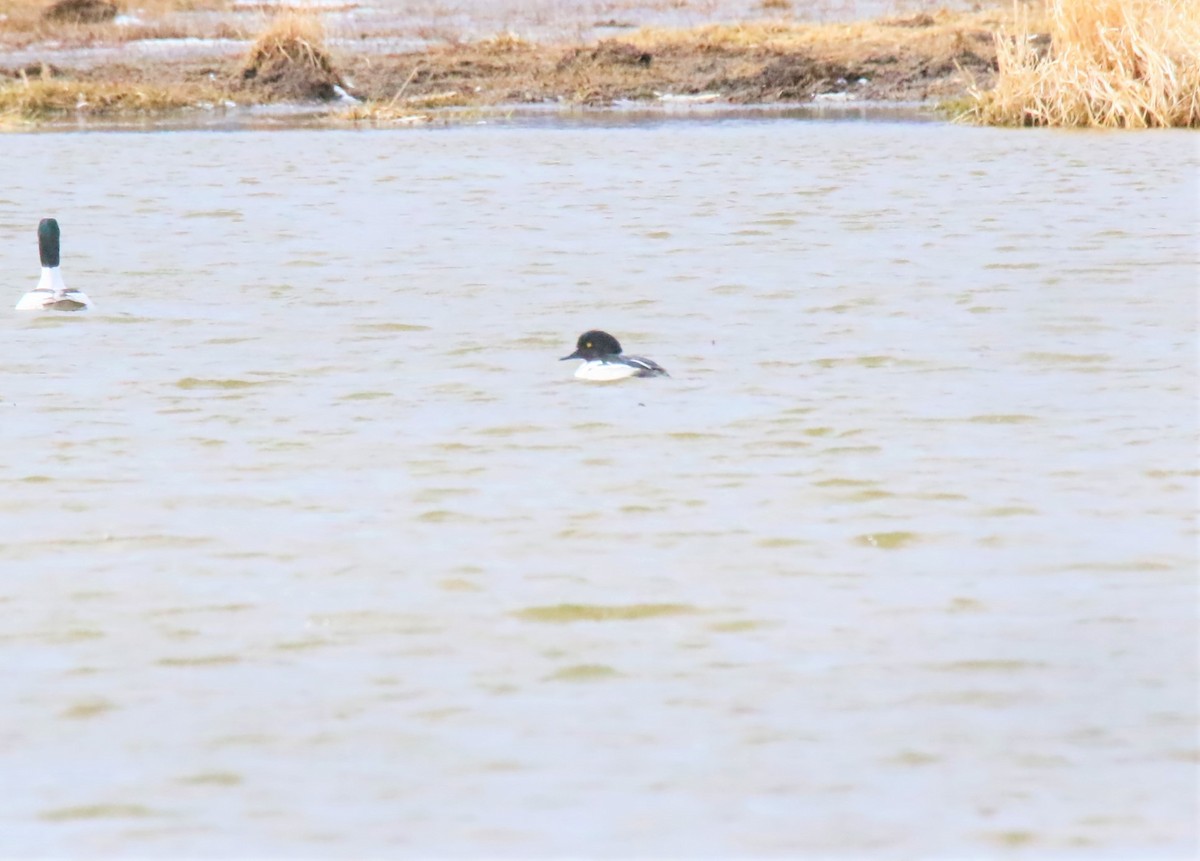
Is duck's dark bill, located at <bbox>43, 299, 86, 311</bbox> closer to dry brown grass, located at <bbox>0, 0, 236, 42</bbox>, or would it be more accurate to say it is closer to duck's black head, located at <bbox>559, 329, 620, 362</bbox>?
duck's black head, located at <bbox>559, 329, 620, 362</bbox>

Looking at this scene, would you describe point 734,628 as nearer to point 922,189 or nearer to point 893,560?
point 893,560

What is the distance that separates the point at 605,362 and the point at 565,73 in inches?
827

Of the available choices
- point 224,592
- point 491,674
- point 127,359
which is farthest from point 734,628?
point 127,359

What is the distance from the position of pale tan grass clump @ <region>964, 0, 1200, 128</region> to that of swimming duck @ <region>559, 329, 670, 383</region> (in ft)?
38.9

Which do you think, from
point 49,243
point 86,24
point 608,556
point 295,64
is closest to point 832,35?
point 295,64

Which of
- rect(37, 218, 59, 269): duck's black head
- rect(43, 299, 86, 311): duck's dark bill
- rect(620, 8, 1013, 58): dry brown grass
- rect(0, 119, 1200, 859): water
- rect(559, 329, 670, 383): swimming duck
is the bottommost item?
rect(0, 119, 1200, 859): water

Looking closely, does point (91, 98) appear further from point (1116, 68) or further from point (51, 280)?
point (51, 280)

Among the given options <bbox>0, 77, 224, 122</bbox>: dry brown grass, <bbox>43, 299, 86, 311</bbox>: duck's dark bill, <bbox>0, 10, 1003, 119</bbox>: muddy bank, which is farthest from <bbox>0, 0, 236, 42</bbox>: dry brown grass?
<bbox>43, 299, 86, 311</bbox>: duck's dark bill

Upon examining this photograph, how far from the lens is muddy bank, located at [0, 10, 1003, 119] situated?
27.9m

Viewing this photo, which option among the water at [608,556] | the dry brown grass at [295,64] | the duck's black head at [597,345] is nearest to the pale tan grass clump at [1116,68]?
the water at [608,556]

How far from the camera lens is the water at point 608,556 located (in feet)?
14.9

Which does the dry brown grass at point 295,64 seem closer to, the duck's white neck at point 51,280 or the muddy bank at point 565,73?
the muddy bank at point 565,73

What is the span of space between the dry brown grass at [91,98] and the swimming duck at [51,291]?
Result: 48.1 feet

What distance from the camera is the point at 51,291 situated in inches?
456
